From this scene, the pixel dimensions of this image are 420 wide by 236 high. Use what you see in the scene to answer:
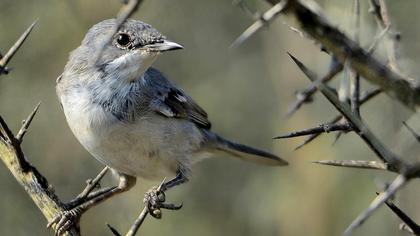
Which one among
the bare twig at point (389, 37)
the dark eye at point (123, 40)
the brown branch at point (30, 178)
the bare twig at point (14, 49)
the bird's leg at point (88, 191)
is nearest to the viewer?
the bare twig at point (389, 37)

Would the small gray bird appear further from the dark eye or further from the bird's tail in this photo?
the bird's tail

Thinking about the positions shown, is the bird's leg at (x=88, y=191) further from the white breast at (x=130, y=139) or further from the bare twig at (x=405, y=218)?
the bare twig at (x=405, y=218)

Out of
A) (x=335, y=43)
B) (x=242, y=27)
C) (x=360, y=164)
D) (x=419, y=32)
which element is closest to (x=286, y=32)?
(x=242, y=27)

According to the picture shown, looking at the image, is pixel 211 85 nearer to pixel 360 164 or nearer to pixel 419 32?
pixel 419 32

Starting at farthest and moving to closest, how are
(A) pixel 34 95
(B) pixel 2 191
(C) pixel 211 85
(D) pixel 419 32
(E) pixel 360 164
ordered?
(C) pixel 211 85, (A) pixel 34 95, (B) pixel 2 191, (D) pixel 419 32, (E) pixel 360 164

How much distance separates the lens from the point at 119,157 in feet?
14.6

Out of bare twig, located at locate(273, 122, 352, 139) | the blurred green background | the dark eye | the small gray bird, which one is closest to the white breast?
the small gray bird

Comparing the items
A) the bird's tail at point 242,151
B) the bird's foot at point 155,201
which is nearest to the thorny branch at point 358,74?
the bird's foot at point 155,201

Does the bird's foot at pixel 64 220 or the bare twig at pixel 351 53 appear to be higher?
the bare twig at pixel 351 53

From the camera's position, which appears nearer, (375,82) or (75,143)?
(375,82)

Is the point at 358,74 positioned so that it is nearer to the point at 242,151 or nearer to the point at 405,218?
the point at 405,218

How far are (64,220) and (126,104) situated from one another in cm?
117

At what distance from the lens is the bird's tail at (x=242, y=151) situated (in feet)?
17.6

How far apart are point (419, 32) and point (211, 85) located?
3310 millimetres
